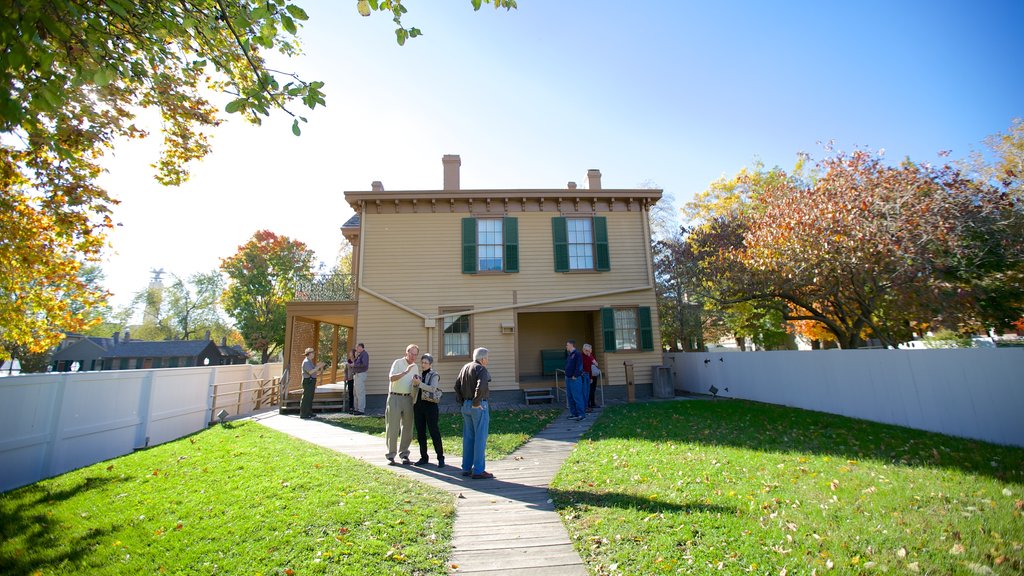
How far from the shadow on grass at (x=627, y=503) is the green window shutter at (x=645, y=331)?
9.63 meters

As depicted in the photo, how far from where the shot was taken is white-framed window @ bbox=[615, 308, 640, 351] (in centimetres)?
1404

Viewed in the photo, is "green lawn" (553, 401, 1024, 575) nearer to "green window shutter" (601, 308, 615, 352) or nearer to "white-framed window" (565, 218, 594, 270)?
"green window shutter" (601, 308, 615, 352)

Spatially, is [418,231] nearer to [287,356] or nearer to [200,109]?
[287,356]

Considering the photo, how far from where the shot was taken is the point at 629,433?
8055 millimetres

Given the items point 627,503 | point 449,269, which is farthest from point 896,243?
point 449,269

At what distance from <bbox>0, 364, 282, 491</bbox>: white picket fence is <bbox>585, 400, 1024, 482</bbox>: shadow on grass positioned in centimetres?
872

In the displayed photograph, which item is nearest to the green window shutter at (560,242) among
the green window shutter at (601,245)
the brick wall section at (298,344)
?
the green window shutter at (601,245)

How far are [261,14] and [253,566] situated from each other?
14.8 feet

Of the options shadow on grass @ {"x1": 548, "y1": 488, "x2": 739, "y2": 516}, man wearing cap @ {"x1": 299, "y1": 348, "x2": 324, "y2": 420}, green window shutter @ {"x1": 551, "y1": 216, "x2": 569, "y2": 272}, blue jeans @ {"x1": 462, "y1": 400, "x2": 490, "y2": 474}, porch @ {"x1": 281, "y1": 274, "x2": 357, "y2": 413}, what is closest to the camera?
shadow on grass @ {"x1": 548, "y1": 488, "x2": 739, "y2": 516}

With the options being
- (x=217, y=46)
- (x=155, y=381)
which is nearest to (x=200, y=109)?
(x=217, y=46)

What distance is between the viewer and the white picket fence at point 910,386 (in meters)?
6.46

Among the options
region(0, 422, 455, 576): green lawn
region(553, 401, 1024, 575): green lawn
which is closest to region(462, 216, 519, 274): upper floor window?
region(553, 401, 1024, 575): green lawn

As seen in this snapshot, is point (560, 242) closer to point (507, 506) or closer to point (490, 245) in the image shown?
point (490, 245)

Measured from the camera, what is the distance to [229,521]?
4145mm
